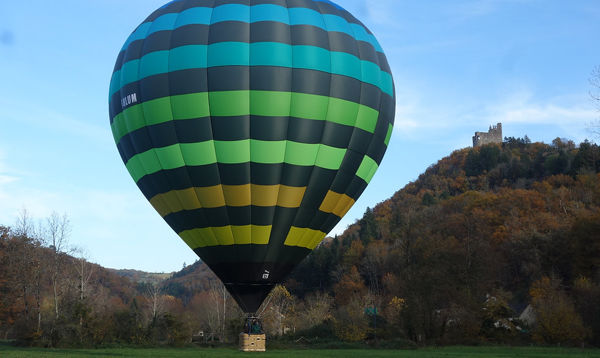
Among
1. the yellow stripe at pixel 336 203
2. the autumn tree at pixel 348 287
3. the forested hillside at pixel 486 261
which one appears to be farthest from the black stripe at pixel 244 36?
the autumn tree at pixel 348 287

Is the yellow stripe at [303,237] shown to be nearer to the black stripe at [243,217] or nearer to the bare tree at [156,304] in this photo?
the black stripe at [243,217]

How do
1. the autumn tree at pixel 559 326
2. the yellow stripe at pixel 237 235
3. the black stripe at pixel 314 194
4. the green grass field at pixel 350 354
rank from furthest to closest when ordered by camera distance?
A: the autumn tree at pixel 559 326
the green grass field at pixel 350 354
the black stripe at pixel 314 194
the yellow stripe at pixel 237 235

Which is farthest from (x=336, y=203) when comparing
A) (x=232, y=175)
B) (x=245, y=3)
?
(x=245, y=3)

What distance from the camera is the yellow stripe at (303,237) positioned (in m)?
18.5

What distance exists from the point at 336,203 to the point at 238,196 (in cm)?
328

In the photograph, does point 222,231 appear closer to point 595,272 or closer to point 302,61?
point 302,61

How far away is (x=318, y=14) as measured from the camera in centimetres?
1880

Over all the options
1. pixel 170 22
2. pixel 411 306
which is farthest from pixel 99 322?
pixel 170 22

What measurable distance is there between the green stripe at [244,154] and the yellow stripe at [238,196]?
0.74 m

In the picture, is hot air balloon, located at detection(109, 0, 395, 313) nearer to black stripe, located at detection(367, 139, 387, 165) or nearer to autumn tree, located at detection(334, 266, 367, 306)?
black stripe, located at detection(367, 139, 387, 165)

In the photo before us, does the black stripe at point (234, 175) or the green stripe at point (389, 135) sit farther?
the green stripe at point (389, 135)

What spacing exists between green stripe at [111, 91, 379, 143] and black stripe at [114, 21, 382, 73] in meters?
1.56

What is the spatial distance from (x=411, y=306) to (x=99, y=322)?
59.3 feet

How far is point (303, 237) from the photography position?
18.9 metres
